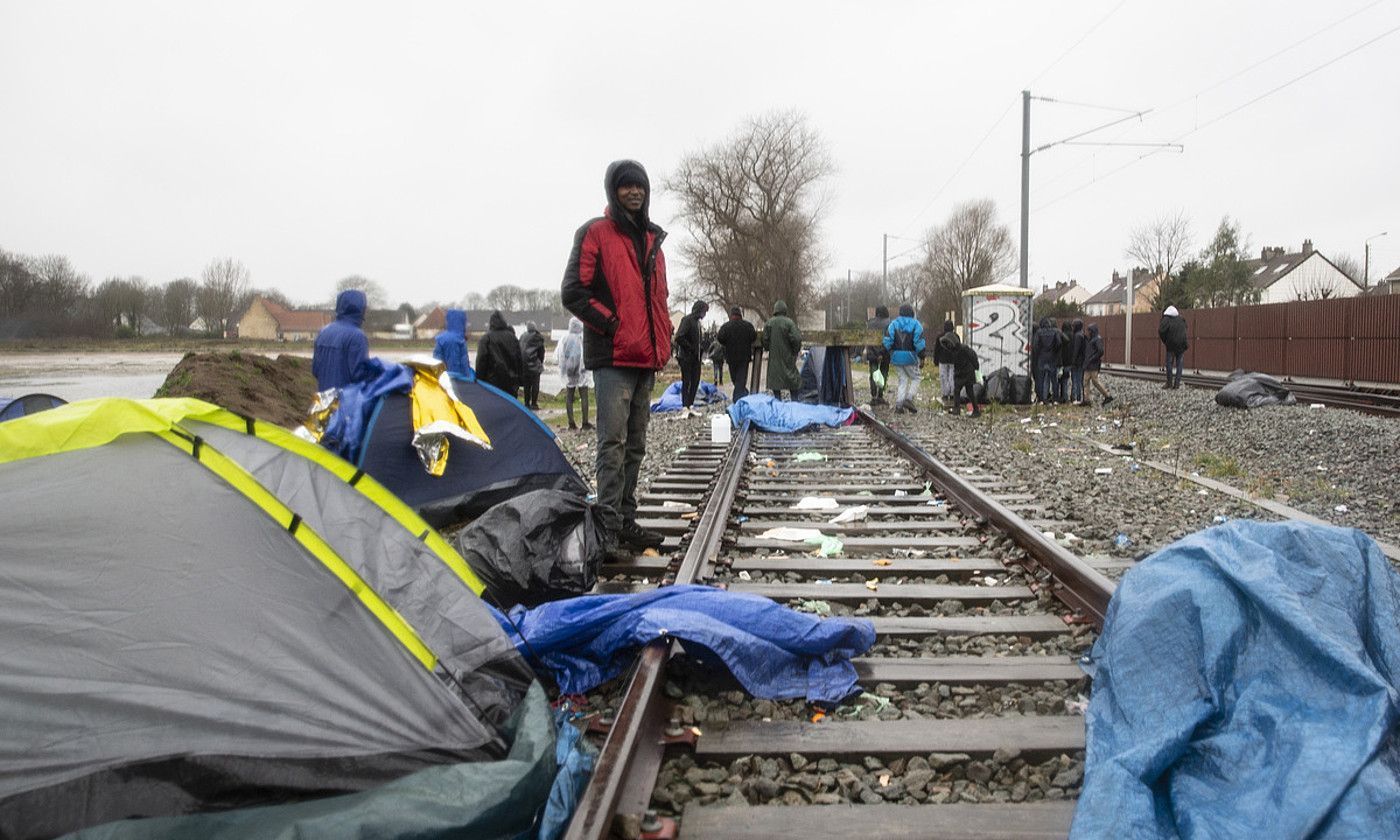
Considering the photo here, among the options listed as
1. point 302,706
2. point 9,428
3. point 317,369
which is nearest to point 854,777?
point 302,706

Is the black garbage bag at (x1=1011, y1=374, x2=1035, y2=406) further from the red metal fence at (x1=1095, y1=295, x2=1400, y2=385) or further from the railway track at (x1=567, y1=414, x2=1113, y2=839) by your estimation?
the railway track at (x1=567, y1=414, x2=1113, y2=839)

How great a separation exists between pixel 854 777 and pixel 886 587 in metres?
1.93

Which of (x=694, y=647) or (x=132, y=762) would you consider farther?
(x=694, y=647)

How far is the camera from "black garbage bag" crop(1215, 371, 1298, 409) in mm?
13805

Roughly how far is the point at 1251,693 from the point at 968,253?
68003 millimetres

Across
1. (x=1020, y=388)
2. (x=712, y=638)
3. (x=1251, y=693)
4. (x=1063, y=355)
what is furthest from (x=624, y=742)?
(x=1063, y=355)

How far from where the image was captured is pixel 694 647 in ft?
10.2

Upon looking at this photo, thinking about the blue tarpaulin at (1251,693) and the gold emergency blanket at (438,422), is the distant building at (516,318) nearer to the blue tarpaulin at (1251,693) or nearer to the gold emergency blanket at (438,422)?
the gold emergency blanket at (438,422)

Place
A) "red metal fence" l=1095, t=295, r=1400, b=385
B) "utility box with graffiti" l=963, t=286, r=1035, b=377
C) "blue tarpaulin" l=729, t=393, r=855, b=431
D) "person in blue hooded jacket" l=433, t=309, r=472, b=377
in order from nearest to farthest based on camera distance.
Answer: "person in blue hooded jacket" l=433, t=309, r=472, b=377
"blue tarpaulin" l=729, t=393, r=855, b=431
"utility box with graffiti" l=963, t=286, r=1035, b=377
"red metal fence" l=1095, t=295, r=1400, b=385

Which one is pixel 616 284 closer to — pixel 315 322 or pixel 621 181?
pixel 621 181

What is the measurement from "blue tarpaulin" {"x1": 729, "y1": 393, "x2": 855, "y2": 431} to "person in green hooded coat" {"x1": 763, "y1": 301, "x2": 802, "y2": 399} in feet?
3.67

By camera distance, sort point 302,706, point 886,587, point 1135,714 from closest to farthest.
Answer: point 302,706, point 1135,714, point 886,587

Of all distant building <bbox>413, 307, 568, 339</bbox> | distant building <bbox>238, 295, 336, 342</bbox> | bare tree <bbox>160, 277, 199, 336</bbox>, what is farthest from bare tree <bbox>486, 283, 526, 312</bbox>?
bare tree <bbox>160, 277, 199, 336</bbox>

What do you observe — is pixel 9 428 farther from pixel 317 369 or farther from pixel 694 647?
pixel 317 369
